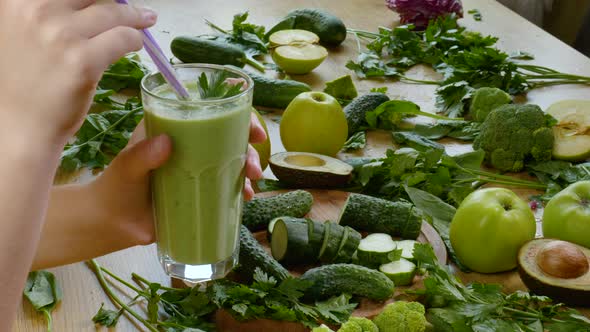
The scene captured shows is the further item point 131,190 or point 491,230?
point 491,230

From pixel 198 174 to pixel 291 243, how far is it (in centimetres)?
31

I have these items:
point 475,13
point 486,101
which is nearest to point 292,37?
point 486,101

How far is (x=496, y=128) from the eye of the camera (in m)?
1.63

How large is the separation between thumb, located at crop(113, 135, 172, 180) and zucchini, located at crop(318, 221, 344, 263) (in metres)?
0.35

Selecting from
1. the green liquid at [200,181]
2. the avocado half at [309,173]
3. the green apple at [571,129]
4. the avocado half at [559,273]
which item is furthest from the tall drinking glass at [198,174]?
the green apple at [571,129]

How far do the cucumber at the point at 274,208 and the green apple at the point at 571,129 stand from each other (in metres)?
0.63

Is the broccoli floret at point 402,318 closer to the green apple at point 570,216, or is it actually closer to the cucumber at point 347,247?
the cucumber at point 347,247

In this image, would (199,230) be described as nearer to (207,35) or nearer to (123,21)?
(123,21)

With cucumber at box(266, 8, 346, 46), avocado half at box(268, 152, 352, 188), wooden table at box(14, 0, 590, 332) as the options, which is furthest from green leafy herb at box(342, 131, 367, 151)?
cucumber at box(266, 8, 346, 46)

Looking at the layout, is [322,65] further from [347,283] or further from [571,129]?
[347,283]

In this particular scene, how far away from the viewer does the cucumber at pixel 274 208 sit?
1296 mm

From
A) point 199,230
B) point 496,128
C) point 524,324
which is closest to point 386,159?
point 496,128

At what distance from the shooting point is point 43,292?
1136 millimetres

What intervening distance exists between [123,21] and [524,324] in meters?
0.77
